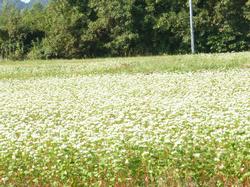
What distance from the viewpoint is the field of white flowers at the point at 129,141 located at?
746 centimetres

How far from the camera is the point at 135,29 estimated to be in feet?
153

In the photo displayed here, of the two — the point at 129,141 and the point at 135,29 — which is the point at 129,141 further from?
the point at 135,29

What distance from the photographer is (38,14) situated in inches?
2080

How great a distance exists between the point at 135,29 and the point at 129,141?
38.8 meters

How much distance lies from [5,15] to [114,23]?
12333mm

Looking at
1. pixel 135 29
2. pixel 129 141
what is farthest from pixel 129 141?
pixel 135 29

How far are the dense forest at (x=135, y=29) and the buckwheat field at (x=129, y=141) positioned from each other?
3007 cm

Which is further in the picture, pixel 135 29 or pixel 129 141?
pixel 135 29

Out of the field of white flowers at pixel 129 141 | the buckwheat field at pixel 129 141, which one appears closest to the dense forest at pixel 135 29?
the buckwheat field at pixel 129 141

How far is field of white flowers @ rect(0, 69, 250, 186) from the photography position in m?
7.46

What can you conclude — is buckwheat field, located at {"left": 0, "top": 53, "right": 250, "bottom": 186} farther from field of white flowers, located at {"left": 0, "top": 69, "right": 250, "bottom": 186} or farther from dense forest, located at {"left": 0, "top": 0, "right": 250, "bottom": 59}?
dense forest, located at {"left": 0, "top": 0, "right": 250, "bottom": 59}

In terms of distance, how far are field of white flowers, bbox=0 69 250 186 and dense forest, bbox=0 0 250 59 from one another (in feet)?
99.2

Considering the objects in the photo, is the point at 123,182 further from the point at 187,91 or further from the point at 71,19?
the point at 71,19

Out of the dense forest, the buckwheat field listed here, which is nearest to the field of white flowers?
the buckwheat field
